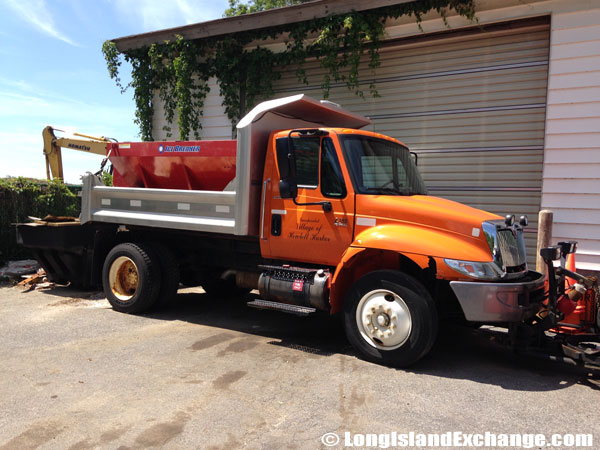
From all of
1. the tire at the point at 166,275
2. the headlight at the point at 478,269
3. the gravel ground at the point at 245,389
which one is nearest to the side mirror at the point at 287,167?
the gravel ground at the point at 245,389

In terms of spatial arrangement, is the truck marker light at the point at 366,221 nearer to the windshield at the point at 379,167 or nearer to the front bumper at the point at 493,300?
the windshield at the point at 379,167

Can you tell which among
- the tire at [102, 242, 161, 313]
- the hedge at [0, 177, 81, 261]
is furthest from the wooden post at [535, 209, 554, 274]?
the hedge at [0, 177, 81, 261]

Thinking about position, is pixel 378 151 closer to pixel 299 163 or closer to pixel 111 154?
pixel 299 163

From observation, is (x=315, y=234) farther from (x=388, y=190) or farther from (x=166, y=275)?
(x=166, y=275)

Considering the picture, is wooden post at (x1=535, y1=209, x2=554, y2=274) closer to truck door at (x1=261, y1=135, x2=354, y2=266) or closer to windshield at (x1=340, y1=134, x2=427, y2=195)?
windshield at (x1=340, y1=134, x2=427, y2=195)

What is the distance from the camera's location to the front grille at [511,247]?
4.22 m

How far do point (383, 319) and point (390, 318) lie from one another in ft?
0.23

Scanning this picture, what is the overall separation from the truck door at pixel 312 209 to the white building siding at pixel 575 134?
4.09 meters

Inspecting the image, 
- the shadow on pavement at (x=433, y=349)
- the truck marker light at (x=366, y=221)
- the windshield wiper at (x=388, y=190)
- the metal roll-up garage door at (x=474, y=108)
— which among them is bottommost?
the shadow on pavement at (x=433, y=349)

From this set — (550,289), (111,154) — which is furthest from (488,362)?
(111,154)

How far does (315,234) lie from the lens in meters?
4.93

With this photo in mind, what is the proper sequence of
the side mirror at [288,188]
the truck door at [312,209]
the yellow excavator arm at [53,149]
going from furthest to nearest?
the yellow excavator arm at [53,149], the side mirror at [288,188], the truck door at [312,209]

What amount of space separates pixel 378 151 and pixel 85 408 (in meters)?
3.76

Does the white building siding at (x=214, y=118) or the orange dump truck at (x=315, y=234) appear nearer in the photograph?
the orange dump truck at (x=315, y=234)
